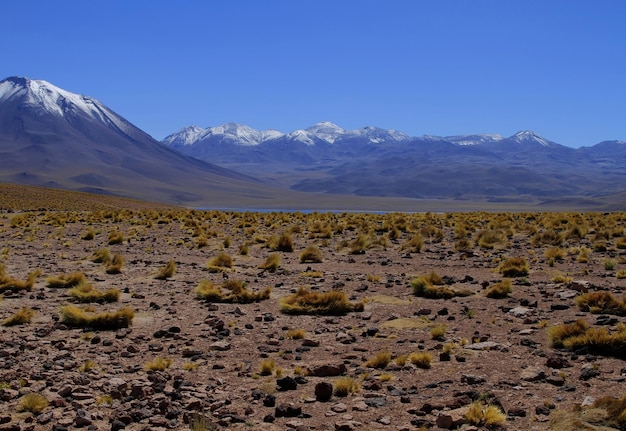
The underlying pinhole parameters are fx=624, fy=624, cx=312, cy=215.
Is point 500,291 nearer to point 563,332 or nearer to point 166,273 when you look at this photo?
point 563,332

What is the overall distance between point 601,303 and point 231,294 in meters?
7.13

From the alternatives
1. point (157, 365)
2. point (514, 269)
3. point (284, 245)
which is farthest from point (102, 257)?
point (514, 269)

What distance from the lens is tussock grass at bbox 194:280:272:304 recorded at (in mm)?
12961

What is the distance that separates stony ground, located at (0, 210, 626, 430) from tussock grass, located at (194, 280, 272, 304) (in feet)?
0.78

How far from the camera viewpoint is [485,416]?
623cm

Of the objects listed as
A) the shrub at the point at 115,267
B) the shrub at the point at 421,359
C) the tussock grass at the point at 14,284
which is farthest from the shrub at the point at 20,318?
the shrub at the point at 421,359

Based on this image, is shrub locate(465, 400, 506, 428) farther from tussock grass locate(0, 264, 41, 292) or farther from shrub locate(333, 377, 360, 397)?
tussock grass locate(0, 264, 41, 292)

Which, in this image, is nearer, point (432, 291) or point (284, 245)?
point (432, 291)

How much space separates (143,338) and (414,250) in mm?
12437

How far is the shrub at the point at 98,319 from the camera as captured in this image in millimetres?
10648

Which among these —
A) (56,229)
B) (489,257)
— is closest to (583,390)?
(489,257)

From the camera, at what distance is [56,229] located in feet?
94.5

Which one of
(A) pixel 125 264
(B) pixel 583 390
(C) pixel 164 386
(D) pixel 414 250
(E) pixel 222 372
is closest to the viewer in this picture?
(B) pixel 583 390

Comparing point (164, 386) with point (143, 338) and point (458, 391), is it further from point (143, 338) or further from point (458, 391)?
point (458, 391)
